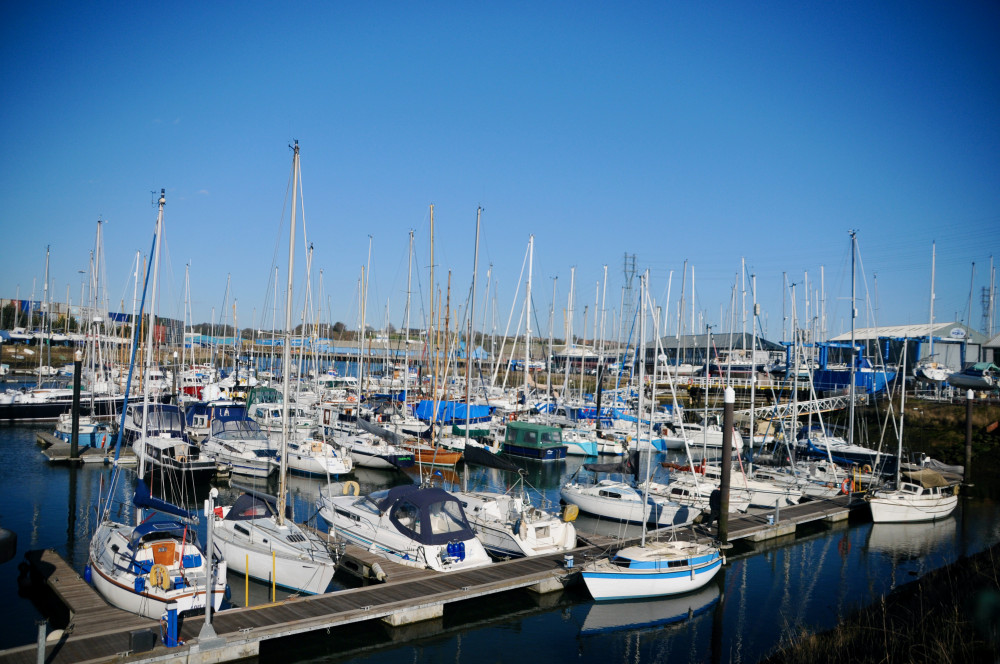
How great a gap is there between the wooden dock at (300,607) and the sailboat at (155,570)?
0.43 m

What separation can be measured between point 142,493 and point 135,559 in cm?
442

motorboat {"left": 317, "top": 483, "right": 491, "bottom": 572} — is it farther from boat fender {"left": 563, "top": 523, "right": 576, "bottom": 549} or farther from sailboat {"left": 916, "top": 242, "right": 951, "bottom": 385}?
sailboat {"left": 916, "top": 242, "right": 951, "bottom": 385}

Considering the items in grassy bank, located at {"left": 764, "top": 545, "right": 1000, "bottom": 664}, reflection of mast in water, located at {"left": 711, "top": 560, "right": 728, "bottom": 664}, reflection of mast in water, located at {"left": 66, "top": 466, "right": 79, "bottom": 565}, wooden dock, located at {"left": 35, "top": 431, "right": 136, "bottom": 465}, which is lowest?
reflection of mast in water, located at {"left": 711, "top": 560, "right": 728, "bottom": 664}

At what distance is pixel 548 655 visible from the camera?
17.8m

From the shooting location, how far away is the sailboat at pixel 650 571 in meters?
20.5

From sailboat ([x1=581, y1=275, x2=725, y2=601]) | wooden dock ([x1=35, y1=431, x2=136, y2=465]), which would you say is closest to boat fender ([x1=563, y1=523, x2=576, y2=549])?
sailboat ([x1=581, y1=275, x2=725, y2=601])

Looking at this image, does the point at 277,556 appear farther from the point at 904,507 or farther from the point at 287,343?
the point at 904,507

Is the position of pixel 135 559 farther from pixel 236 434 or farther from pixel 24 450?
pixel 24 450

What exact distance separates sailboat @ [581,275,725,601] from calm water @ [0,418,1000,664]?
1.42 ft

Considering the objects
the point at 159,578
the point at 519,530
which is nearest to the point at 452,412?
the point at 519,530

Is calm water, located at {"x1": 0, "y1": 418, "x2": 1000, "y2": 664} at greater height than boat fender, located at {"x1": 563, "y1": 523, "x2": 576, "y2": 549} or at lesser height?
lesser

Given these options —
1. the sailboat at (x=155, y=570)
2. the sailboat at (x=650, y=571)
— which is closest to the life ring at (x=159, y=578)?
the sailboat at (x=155, y=570)

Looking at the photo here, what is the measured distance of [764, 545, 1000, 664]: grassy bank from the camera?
13.7 m

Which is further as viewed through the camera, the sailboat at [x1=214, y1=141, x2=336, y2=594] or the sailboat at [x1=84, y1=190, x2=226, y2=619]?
the sailboat at [x1=214, y1=141, x2=336, y2=594]
